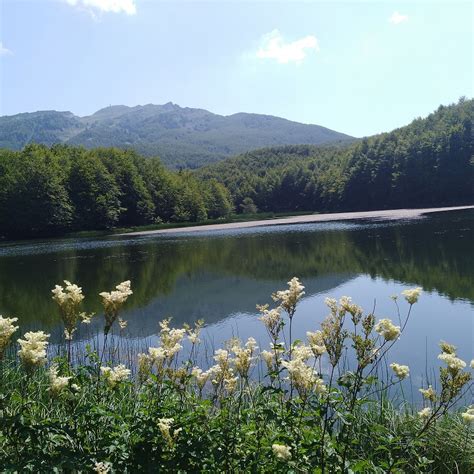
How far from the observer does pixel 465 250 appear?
24.9m

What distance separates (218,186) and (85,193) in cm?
4266

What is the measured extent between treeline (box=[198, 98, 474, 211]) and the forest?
9.1 inches

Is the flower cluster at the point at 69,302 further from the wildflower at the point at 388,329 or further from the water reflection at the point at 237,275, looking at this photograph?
the water reflection at the point at 237,275

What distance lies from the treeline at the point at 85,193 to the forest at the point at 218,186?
6.5 inches

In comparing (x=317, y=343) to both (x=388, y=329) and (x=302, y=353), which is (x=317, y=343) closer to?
(x=302, y=353)

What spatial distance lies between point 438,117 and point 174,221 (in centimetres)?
7705

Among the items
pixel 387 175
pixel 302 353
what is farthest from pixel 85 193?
pixel 302 353

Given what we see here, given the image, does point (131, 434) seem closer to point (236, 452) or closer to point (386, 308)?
point (236, 452)

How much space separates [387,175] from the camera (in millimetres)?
106938

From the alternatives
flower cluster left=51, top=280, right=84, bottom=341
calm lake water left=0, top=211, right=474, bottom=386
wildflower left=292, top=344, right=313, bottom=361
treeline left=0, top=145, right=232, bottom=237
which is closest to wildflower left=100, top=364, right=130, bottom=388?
flower cluster left=51, top=280, right=84, bottom=341

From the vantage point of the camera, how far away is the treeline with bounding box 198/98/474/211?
9519 centimetres

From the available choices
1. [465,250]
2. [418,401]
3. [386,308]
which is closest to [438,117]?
[465,250]

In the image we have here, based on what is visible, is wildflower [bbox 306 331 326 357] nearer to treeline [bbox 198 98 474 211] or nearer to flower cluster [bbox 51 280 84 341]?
flower cluster [bbox 51 280 84 341]

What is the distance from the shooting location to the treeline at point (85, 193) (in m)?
70.9
